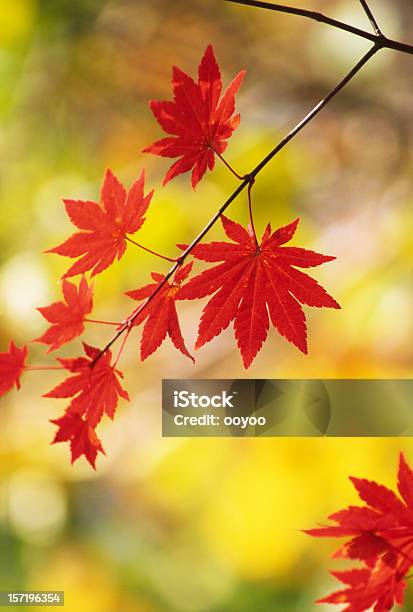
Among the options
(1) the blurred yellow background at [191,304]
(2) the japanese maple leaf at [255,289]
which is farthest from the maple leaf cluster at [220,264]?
(1) the blurred yellow background at [191,304]

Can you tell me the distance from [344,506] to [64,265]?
58 centimetres

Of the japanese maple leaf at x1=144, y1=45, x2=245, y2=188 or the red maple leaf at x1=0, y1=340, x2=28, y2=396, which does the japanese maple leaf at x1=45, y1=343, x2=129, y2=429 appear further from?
the japanese maple leaf at x1=144, y1=45, x2=245, y2=188

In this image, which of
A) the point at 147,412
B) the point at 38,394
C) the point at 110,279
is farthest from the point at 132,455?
the point at 110,279

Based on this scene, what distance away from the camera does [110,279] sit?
110 centimetres

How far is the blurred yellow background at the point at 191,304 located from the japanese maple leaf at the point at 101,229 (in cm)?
41

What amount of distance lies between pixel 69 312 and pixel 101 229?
0.48 feet

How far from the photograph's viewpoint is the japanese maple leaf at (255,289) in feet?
1.92

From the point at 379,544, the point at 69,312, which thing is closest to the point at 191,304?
the point at 69,312

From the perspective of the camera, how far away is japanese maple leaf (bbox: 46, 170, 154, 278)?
655mm

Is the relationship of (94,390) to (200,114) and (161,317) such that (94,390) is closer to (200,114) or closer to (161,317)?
(161,317)

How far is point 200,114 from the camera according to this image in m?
0.59

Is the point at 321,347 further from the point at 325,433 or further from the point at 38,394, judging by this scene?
the point at 38,394

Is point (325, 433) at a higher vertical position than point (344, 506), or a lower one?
higher

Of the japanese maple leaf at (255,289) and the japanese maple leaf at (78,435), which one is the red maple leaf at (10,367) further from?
the japanese maple leaf at (255,289)
